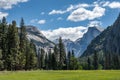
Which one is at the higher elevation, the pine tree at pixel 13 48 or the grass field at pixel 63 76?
the pine tree at pixel 13 48

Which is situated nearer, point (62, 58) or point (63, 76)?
point (63, 76)

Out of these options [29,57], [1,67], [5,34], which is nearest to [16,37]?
[5,34]

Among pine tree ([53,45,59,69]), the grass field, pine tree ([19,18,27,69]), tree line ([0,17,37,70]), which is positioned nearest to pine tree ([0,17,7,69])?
tree line ([0,17,37,70])

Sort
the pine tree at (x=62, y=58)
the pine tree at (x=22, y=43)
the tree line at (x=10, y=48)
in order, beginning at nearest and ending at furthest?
the tree line at (x=10, y=48), the pine tree at (x=22, y=43), the pine tree at (x=62, y=58)

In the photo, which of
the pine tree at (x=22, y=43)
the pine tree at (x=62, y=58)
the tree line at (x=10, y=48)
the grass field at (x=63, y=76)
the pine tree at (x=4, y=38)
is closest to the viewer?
the grass field at (x=63, y=76)

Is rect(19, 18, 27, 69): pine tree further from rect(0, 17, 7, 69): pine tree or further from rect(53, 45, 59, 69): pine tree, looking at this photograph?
rect(53, 45, 59, 69): pine tree

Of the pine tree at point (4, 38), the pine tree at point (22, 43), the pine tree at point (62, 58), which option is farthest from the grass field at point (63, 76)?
the pine tree at point (62, 58)

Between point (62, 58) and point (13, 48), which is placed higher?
point (13, 48)

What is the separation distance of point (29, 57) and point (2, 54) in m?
30.6

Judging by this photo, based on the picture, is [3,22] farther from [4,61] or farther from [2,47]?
[4,61]

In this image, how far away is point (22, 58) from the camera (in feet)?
382

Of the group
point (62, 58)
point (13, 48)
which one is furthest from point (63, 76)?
point (62, 58)

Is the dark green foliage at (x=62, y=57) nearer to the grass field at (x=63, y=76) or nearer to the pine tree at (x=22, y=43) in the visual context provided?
the pine tree at (x=22, y=43)

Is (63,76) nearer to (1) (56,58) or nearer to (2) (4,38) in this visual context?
(2) (4,38)
